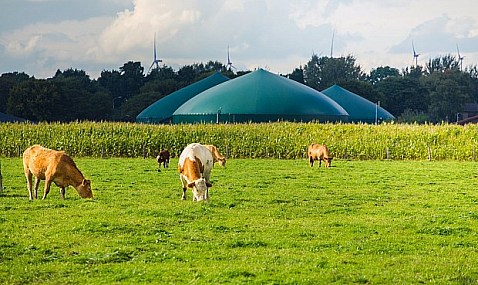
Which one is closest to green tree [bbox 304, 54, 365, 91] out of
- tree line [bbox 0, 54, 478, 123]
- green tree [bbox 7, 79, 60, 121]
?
tree line [bbox 0, 54, 478, 123]

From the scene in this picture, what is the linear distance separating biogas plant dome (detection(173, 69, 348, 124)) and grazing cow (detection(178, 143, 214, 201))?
4888cm

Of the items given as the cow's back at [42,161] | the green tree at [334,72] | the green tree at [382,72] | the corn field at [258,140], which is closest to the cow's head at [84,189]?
the cow's back at [42,161]

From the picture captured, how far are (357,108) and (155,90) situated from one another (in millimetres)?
35835

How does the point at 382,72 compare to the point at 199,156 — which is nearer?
the point at 199,156

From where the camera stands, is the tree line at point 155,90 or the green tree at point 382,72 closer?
the tree line at point 155,90

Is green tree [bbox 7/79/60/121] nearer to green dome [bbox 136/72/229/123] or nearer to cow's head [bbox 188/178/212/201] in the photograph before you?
green dome [bbox 136/72/229/123]

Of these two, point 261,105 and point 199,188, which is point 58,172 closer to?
point 199,188

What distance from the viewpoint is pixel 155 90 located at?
377 feet

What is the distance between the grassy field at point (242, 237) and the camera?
10.7 metres

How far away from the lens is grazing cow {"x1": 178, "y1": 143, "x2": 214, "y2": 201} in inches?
757

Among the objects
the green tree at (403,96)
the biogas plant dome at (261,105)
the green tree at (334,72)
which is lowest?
the biogas plant dome at (261,105)

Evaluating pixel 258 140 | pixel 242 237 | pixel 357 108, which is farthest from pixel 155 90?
pixel 242 237

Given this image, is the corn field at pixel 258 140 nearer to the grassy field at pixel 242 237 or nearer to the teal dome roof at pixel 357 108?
the grassy field at pixel 242 237

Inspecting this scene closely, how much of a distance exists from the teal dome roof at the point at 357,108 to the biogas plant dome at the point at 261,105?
42.2ft
